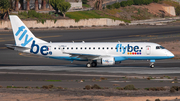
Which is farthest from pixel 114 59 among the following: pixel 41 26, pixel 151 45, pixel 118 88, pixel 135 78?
pixel 41 26

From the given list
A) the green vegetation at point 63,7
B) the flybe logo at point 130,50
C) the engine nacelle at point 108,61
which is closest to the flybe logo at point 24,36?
the engine nacelle at point 108,61

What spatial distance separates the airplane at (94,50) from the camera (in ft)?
154

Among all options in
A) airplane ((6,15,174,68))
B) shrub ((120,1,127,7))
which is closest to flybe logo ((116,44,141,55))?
airplane ((6,15,174,68))

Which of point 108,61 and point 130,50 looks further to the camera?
point 130,50

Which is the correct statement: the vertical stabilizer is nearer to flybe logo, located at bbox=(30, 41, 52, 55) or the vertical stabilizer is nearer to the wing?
flybe logo, located at bbox=(30, 41, 52, 55)

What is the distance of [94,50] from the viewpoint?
1886 inches

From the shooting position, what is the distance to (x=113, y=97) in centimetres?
2470

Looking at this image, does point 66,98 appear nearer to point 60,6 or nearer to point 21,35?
point 21,35

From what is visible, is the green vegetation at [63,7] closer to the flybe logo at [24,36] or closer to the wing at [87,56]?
the flybe logo at [24,36]

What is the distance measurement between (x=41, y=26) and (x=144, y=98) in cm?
11504

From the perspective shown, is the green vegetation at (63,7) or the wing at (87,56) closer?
the wing at (87,56)

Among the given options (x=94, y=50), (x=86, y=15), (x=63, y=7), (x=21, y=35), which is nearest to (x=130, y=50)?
(x=94, y=50)

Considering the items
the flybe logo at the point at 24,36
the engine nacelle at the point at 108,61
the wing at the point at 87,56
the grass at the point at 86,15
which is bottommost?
the engine nacelle at the point at 108,61

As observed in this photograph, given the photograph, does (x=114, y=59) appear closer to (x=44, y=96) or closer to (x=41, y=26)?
(x=44, y=96)
